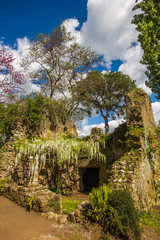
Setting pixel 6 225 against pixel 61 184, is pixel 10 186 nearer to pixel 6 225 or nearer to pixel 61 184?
pixel 6 225

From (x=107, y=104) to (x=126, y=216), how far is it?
697 inches

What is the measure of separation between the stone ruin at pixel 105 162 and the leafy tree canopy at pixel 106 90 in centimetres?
1118

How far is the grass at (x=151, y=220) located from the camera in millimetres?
4838

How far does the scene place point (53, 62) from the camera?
17.8m

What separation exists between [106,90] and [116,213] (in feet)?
63.5

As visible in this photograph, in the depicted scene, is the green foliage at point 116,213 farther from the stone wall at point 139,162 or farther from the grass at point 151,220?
the grass at point 151,220

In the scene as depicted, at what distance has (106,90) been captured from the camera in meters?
21.4

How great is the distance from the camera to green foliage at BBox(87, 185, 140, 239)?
3.59m

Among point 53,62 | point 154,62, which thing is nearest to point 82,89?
point 53,62

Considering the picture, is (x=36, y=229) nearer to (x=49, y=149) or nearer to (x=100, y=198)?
(x=100, y=198)

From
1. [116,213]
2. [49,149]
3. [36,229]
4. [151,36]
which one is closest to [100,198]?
[116,213]

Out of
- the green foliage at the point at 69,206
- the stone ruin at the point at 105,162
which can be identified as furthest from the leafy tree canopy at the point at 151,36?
the green foliage at the point at 69,206

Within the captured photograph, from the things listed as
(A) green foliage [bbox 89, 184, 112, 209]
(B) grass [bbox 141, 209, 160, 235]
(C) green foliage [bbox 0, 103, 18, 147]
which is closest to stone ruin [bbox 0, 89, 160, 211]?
(B) grass [bbox 141, 209, 160, 235]

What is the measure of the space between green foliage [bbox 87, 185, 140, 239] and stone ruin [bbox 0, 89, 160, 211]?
1.52m
